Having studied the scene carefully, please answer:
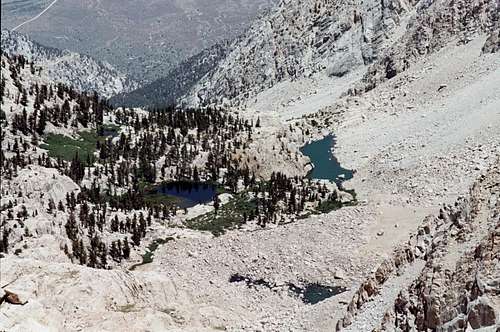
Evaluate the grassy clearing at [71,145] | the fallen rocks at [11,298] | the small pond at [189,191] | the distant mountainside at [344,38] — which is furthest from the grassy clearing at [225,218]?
the distant mountainside at [344,38]

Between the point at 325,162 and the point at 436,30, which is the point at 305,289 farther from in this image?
the point at 436,30

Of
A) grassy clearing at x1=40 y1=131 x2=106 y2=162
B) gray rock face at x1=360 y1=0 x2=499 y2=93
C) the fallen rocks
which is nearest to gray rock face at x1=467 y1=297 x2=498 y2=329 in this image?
the fallen rocks

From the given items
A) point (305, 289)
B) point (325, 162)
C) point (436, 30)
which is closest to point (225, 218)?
point (305, 289)

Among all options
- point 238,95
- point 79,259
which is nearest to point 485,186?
point 79,259

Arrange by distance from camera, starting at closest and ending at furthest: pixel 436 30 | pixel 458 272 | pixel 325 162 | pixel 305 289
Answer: pixel 458 272
pixel 305 289
pixel 325 162
pixel 436 30

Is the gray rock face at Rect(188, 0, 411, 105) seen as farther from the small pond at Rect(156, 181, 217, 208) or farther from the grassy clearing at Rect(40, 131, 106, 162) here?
the small pond at Rect(156, 181, 217, 208)
